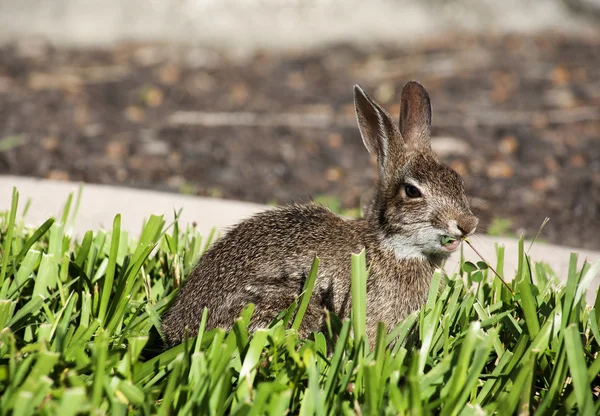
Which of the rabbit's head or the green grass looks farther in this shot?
the rabbit's head

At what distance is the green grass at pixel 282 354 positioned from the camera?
82.6 inches

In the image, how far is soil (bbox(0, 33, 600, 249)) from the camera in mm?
5711

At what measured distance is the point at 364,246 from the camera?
3014mm

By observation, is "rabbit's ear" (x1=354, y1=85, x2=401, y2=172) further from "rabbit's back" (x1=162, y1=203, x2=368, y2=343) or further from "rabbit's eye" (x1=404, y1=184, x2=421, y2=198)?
"rabbit's back" (x1=162, y1=203, x2=368, y2=343)

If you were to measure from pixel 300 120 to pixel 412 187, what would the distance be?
13.2ft

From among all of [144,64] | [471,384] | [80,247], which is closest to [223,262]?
[80,247]

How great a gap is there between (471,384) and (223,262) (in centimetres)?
104

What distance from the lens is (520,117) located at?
23.6 feet

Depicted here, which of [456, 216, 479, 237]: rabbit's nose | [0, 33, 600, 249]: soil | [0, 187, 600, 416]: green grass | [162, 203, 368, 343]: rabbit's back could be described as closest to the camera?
[0, 187, 600, 416]: green grass

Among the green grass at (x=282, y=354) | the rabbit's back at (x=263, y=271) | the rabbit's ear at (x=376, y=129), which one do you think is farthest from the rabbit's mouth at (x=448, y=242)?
the rabbit's ear at (x=376, y=129)

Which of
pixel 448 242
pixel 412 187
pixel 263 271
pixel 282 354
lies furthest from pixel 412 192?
pixel 282 354

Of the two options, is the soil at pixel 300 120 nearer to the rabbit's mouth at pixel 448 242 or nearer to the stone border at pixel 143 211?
the stone border at pixel 143 211

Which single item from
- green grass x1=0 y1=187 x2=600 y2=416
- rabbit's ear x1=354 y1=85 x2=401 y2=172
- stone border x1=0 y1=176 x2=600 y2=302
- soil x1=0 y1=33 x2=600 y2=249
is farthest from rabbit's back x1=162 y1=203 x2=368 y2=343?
soil x1=0 y1=33 x2=600 y2=249

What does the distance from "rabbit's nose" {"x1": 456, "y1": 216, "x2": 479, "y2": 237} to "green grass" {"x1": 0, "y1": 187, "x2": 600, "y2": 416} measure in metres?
0.16
